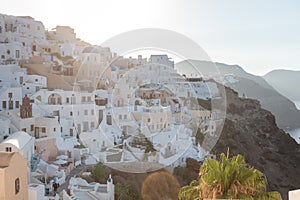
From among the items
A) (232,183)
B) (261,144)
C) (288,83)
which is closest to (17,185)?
(232,183)

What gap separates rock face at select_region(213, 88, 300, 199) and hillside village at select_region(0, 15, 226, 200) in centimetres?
320

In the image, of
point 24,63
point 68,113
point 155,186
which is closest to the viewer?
point 155,186

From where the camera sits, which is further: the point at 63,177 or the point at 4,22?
the point at 4,22

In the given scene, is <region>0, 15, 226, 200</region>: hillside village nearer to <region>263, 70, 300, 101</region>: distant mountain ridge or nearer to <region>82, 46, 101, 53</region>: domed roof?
<region>82, 46, 101, 53</region>: domed roof

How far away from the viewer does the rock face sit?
3603 centimetres

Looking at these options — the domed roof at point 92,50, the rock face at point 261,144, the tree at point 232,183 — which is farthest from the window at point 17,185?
the domed roof at point 92,50

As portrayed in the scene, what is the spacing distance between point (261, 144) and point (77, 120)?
26.4m

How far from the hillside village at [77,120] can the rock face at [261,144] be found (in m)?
3.20

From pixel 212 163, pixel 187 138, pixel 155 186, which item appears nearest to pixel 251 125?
pixel 187 138

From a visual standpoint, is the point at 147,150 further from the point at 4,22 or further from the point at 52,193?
the point at 4,22

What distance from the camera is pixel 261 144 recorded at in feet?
138

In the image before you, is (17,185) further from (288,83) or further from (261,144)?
(288,83)

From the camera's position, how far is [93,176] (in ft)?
55.9

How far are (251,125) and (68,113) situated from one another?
29.2 m
